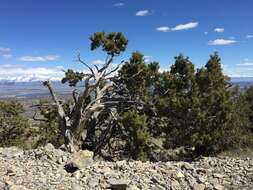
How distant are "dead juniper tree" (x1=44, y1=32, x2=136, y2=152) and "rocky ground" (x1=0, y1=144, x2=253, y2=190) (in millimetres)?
11224

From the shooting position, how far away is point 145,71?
29734 millimetres

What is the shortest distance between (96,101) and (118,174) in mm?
15768

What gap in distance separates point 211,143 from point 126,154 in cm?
557

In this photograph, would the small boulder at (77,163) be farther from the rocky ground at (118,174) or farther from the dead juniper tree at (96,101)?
the dead juniper tree at (96,101)

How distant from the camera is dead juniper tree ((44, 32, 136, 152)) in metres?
25.2

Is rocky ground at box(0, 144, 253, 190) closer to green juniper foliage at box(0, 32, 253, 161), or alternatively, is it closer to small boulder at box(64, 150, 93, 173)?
small boulder at box(64, 150, 93, 173)

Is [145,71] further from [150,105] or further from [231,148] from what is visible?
[231,148]

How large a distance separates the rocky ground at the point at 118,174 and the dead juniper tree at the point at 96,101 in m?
11.2

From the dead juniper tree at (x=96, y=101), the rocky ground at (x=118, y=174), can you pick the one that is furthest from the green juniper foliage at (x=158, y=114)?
the rocky ground at (x=118, y=174)

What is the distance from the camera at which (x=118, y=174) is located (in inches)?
473

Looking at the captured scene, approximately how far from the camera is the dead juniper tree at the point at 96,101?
2525 centimetres

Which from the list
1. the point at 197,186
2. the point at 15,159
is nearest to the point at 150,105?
the point at 15,159

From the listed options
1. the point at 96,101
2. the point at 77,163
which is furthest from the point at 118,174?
the point at 96,101

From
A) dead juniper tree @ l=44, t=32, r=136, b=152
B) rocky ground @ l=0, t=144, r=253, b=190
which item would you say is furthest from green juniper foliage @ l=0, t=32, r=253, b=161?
rocky ground @ l=0, t=144, r=253, b=190
